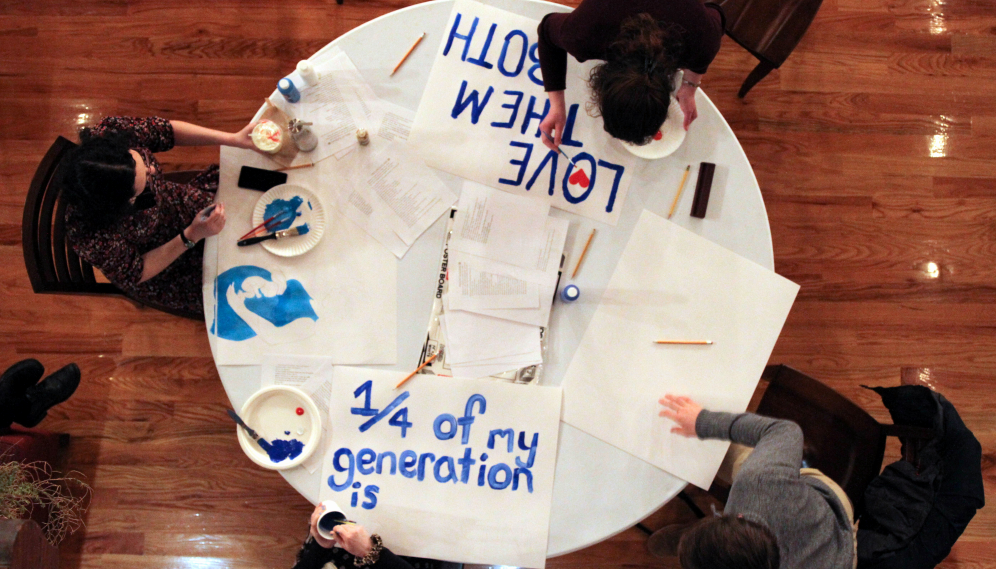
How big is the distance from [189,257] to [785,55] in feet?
6.05

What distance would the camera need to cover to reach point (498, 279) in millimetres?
1396

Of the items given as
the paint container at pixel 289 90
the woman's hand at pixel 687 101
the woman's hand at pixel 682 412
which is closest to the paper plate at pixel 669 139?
Answer: the woman's hand at pixel 687 101

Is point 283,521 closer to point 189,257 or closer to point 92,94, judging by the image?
point 189,257

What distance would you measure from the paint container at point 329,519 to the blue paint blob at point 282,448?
0.47 ft

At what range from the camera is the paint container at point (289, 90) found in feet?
4.48

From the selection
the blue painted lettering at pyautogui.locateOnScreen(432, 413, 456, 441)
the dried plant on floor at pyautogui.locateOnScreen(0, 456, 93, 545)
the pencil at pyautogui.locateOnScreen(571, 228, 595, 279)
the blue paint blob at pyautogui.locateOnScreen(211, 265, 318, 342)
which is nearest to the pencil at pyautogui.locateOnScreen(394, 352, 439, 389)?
the blue painted lettering at pyautogui.locateOnScreen(432, 413, 456, 441)

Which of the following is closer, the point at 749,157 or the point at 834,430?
the point at 834,430

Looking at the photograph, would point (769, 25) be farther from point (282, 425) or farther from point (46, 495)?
point (46, 495)

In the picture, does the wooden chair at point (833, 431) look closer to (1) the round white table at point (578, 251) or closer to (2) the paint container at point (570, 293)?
(1) the round white table at point (578, 251)

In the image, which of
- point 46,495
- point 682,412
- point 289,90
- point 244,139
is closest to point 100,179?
point 244,139

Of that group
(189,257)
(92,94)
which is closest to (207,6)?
(92,94)

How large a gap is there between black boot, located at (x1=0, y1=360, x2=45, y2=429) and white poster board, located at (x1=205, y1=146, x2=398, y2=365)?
101 cm

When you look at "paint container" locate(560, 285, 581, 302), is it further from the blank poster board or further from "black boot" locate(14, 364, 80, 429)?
"black boot" locate(14, 364, 80, 429)

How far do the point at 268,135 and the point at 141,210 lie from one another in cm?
37
